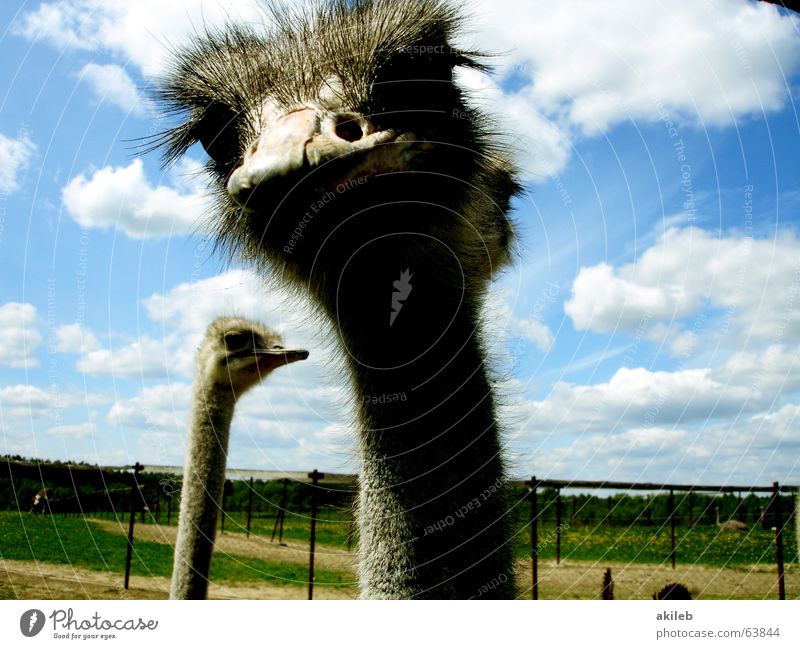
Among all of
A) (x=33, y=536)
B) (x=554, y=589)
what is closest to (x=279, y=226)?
(x=33, y=536)

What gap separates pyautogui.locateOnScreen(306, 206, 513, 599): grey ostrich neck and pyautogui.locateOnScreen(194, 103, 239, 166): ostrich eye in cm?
44

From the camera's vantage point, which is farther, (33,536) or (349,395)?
(33,536)

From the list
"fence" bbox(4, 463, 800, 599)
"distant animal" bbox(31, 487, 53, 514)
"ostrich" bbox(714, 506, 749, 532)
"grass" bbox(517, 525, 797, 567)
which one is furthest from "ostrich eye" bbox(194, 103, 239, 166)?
"ostrich" bbox(714, 506, 749, 532)

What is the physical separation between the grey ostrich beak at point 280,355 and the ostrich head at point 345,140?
4.45ft

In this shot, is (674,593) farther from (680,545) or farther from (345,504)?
(680,545)

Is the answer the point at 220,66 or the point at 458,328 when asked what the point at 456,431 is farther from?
the point at 220,66

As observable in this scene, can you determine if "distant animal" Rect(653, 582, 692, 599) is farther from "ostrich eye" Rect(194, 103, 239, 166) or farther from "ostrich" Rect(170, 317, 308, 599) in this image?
"ostrich eye" Rect(194, 103, 239, 166)

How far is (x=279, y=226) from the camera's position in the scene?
5.16 feet

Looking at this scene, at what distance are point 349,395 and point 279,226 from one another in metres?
0.58

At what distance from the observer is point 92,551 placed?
7125 mm

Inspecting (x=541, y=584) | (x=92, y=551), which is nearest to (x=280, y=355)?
(x=92, y=551)

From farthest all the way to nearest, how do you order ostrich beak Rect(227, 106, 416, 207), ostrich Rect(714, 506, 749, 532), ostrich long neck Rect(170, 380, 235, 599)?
ostrich Rect(714, 506, 749, 532) → ostrich long neck Rect(170, 380, 235, 599) → ostrich beak Rect(227, 106, 416, 207)

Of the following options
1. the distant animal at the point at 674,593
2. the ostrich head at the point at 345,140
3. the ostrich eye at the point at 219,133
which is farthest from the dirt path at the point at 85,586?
the distant animal at the point at 674,593

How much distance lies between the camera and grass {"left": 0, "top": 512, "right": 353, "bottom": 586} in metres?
3.90
